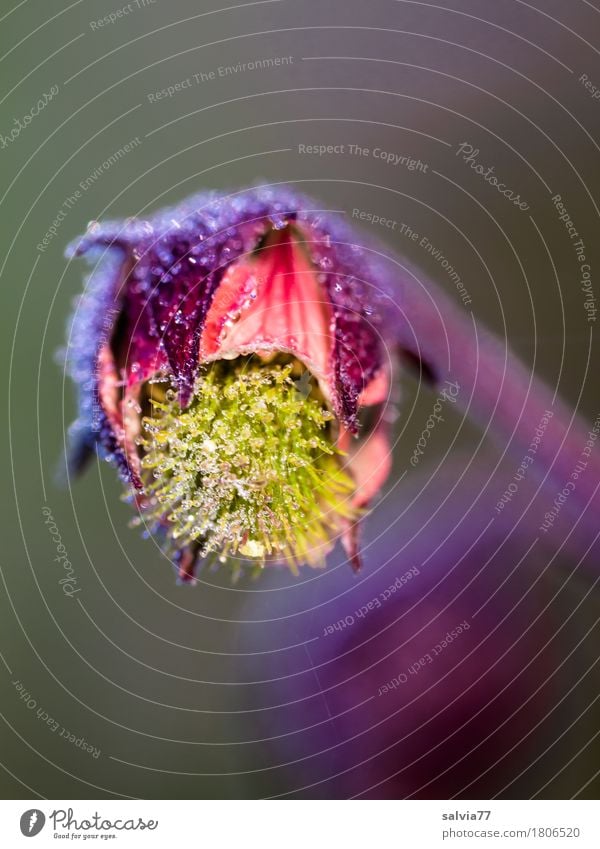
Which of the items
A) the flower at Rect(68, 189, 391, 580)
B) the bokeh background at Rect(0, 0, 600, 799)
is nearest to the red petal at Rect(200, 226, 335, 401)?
the flower at Rect(68, 189, 391, 580)

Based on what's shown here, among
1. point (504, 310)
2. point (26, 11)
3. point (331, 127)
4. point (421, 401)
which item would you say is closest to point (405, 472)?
point (421, 401)

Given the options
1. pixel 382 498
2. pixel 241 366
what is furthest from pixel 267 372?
pixel 382 498

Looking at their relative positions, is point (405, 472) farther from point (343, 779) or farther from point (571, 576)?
point (343, 779)

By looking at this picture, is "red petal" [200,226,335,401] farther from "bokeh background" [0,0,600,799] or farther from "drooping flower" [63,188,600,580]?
"bokeh background" [0,0,600,799]

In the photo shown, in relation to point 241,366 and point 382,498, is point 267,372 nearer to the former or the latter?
point 241,366

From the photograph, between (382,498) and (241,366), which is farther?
(382,498)

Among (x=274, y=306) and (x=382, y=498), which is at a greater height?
(x=274, y=306)
